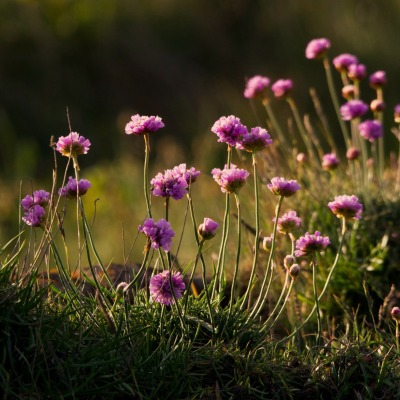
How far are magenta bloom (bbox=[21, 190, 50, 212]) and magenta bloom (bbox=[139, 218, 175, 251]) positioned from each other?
0.39 metres

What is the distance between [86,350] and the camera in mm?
2254

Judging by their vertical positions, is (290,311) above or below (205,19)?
below

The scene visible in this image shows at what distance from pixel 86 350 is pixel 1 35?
9997 mm

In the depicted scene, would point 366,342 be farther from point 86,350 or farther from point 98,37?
point 98,37

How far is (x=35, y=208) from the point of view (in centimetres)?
239

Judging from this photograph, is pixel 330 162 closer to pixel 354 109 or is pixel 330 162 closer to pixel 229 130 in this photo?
pixel 354 109

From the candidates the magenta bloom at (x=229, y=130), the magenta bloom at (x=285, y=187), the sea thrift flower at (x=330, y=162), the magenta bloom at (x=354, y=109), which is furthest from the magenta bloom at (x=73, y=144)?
the magenta bloom at (x=354, y=109)

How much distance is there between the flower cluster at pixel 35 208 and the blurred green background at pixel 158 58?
23.4 feet

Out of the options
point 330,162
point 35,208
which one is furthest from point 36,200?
point 330,162

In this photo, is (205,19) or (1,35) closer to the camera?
(1,35)

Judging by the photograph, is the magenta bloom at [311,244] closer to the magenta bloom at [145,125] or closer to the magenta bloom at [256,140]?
the magenta bloom at [256,140]

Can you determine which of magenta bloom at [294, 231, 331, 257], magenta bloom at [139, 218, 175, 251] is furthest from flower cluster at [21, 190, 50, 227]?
magenta bloom at [294, 231, 331, 257]

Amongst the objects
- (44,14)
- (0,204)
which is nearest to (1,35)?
(44,14)

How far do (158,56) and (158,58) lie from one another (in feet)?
0.12
